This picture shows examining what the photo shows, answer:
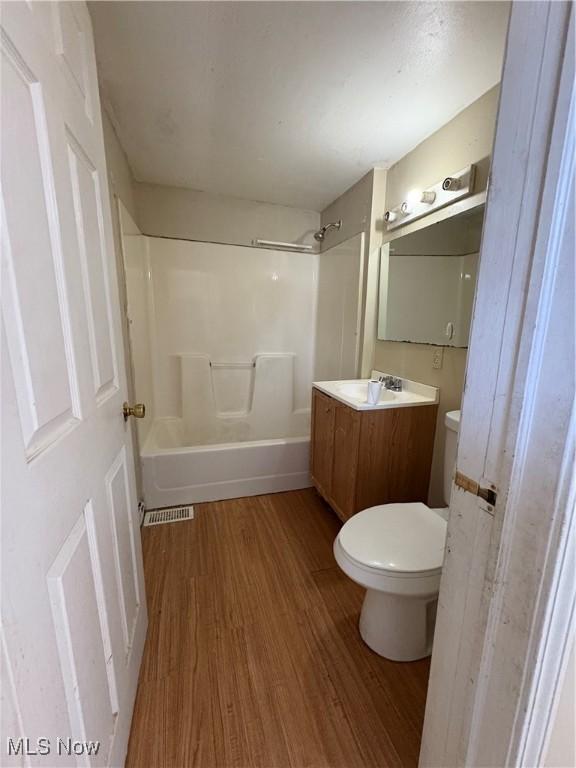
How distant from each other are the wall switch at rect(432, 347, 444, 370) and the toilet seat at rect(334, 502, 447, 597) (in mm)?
758

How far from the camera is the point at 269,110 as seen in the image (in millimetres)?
1468

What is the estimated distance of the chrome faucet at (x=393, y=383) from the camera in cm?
189

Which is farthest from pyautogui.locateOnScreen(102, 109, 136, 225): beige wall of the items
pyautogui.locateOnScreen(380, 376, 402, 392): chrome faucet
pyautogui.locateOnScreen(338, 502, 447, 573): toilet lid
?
pyautogui.locateOnScreen(338, 502, 447, 573): toilet lid

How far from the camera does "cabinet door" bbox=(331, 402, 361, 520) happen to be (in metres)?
1.62

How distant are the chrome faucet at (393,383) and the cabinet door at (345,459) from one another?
39cm

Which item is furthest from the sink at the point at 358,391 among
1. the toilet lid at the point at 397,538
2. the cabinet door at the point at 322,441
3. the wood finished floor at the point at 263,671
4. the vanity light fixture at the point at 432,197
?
the vanity light fixture at the point at 432,197

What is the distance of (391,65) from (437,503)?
6.54 ft

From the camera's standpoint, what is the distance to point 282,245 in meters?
2.67

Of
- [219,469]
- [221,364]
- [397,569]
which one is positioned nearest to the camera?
[397,569]

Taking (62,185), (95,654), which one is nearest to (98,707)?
(95,654)

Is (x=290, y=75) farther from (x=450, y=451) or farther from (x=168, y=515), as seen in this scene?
(x=168, y=515)

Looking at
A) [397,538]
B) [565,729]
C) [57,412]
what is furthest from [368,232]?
[565,729]

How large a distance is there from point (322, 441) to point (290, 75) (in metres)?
1.77

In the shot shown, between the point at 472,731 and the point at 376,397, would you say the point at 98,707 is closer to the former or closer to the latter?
the point at 472,731
